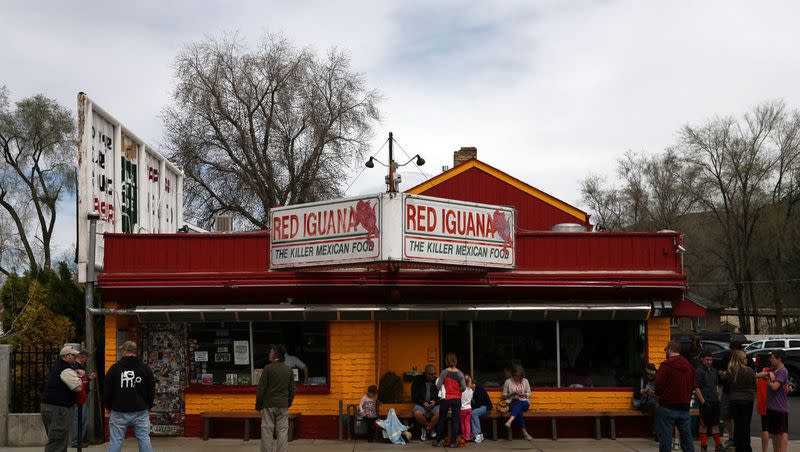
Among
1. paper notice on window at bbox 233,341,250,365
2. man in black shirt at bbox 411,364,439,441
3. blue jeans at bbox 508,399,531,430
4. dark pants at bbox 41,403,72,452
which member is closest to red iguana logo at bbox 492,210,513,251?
man in black shirt at bbox 411,364,439,441

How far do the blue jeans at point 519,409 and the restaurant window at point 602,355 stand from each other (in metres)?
1.05

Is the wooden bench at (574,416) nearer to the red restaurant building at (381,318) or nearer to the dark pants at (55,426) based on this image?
the red restaurant building at (381,318)

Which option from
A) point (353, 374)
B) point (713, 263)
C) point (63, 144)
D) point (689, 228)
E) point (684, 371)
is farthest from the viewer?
point (713, 263)

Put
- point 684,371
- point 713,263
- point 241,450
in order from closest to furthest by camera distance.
→ point 684,371 < point 241,450 < point 713,263

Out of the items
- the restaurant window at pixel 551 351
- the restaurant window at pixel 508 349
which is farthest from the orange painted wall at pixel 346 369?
the restaurant window at pixel 508 349

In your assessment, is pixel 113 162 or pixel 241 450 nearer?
pixel 241 450

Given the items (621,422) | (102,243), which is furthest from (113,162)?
(621,422)

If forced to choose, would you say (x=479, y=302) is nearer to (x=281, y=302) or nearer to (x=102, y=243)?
(x=281, y=302)

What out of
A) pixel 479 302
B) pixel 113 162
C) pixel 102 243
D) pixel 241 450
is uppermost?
pixel 113 162

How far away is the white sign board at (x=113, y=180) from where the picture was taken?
14.6 meters

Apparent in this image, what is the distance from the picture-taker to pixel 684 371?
11102 millimetres

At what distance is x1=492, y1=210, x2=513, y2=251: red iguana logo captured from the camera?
43.6ft

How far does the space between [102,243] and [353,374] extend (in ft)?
16.0

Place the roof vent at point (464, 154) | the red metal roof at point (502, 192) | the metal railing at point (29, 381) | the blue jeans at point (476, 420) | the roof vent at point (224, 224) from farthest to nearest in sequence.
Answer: the roof vent at point (464, 154), the red metal roof at point (502, 192), the roof vent at point (224, 224), the metal railing at point (29, 381), the blue jeans at point (476, 420)
